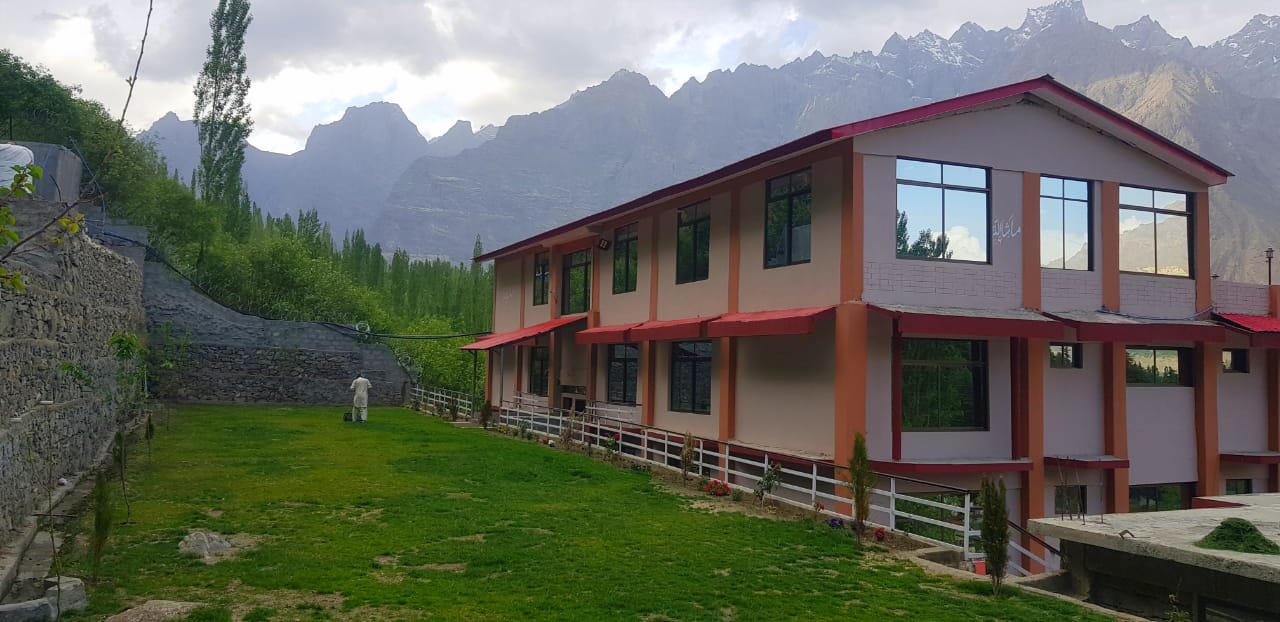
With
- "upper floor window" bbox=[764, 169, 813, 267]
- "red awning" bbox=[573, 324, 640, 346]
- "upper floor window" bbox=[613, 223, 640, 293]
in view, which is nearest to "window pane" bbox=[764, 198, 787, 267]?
"upper floor window" bbox=[764, 169, 813, 267]

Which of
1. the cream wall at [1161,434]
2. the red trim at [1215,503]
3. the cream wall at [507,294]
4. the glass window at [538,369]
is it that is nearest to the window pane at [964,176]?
the cream wall at [1161,434]

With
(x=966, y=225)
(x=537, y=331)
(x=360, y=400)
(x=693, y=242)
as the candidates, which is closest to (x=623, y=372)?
(x=537, y=331)

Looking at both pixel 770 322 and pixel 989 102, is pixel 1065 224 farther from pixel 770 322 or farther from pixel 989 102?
pixel 770 322

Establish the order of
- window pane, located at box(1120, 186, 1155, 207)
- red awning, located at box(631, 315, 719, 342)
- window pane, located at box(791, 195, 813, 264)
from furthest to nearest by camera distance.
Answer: red awning, located at box(631, 315, 719, 342) < window pane, located at box(1120, 186, 1155, 207) < window pane, located at box(791, 195, 813, 264)

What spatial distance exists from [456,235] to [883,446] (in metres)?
153

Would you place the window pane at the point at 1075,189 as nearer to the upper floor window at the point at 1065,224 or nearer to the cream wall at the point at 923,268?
the upper floor window at the point at 1065,224

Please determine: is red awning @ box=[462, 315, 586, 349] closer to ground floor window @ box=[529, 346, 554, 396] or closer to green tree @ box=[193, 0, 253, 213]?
ground floor window @ box=[529, 346, 554, 396]

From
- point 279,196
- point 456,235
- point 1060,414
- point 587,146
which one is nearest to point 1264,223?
point 1060,414

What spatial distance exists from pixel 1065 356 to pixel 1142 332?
132 cm

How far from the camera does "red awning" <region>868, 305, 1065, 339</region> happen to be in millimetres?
→ 12742

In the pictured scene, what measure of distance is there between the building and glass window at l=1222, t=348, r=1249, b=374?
4 cm

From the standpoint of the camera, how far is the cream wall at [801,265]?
542 inches

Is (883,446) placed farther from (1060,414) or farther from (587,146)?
(587,146)

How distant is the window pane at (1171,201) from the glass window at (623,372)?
452 inches
